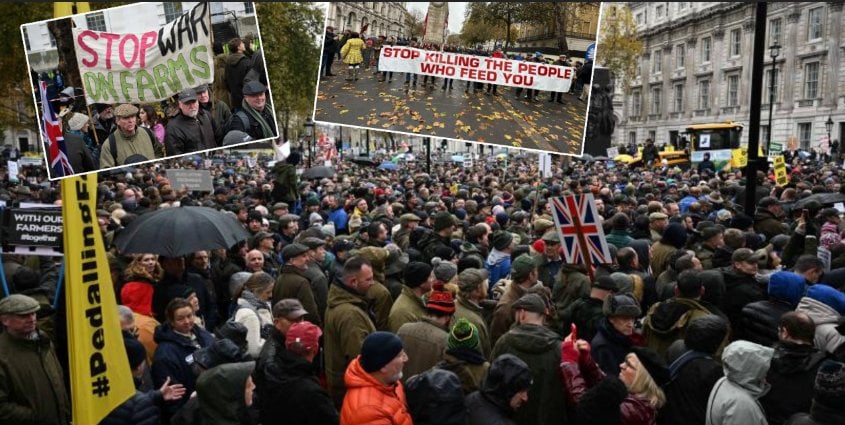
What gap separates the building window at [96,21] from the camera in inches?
176

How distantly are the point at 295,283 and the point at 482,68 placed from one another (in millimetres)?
2463

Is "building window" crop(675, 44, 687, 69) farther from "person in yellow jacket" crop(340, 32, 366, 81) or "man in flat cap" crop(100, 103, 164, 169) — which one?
"man in flat cap" crop(100, 103, 164, 169)

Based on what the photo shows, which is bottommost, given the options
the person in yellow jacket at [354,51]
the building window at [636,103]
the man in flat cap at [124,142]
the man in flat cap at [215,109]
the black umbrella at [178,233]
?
the black umbrella at [178,233]

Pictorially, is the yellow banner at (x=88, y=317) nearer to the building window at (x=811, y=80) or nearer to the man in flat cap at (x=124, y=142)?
the man in flat cap at (x=124, y=142)

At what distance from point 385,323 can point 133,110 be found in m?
2.72

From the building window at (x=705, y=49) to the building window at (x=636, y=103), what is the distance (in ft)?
38.1

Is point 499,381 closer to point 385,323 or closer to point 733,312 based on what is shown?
point 385,323

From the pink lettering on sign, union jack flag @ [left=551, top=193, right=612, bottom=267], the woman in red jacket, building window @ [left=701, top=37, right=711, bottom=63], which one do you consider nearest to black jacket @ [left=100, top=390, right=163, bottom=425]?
the pink lettering on sign

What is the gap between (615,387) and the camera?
3.76 meters

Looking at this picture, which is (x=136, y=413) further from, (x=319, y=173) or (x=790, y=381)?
(x=319, y=173)

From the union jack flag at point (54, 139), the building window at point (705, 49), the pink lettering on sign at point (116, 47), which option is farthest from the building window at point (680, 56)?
the union jack flag at point (54, 139)

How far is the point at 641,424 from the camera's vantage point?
3.97m

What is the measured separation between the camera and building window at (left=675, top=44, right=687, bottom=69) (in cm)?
6372

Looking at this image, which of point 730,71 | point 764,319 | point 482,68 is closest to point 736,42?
point 730,71
